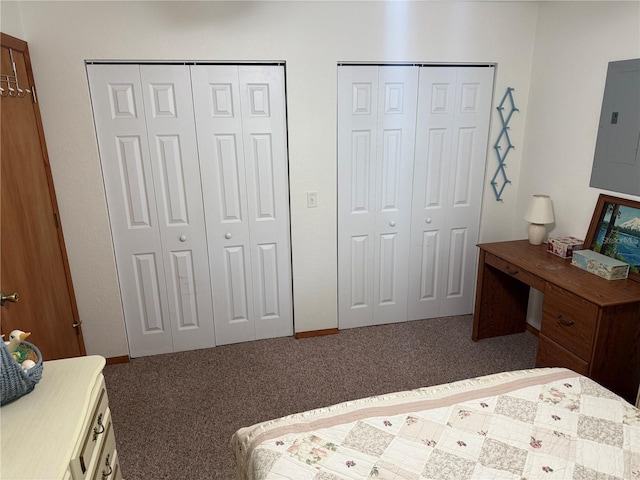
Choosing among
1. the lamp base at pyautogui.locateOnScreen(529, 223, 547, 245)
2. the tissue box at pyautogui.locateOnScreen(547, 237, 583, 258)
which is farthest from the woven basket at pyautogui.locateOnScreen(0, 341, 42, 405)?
the lamp base at pyautogui.locateOnScreen(529, 223, 547, 245)

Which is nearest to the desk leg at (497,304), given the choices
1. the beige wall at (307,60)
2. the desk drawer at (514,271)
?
the desk drawer at (514,271)

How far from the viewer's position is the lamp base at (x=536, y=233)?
9.75 feet

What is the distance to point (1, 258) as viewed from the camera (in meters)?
1.92

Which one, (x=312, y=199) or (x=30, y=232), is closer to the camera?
(x=30, y=232)

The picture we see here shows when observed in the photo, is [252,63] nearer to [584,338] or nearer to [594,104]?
[594,104]

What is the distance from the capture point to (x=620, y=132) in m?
2.49

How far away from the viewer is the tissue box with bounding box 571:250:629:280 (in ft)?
7.72

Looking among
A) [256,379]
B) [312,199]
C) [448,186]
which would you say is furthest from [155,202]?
[448,186]

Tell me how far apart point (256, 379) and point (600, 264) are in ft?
6.95

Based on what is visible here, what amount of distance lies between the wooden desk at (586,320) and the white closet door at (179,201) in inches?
79.6

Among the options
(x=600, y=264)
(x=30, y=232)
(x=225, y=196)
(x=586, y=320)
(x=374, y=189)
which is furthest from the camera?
(x=374, y=189)

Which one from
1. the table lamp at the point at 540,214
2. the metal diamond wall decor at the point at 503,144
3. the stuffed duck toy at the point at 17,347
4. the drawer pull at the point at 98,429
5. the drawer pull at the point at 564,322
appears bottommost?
the drawer pull at the point at 564,322

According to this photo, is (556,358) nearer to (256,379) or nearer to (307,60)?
(256,379)

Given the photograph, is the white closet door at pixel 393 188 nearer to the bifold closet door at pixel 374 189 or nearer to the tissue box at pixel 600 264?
the bifold closet door at pixel 374 189
